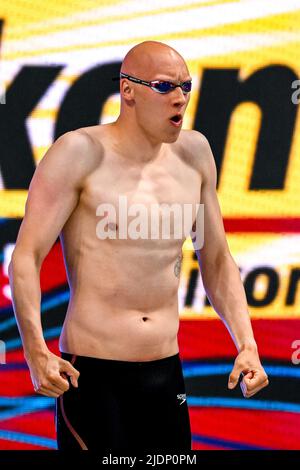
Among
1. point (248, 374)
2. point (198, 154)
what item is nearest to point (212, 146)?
point (198, 154)

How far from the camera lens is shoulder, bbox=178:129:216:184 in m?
3.09

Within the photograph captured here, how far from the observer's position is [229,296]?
10.0ft

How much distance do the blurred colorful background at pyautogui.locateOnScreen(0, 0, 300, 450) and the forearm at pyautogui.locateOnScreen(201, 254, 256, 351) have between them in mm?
991

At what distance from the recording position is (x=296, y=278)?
4137 millimetres

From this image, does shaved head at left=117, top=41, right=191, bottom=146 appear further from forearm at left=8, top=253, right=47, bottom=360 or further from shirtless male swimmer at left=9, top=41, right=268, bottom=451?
forearm at left=8, top=253, right=47, bottom=360

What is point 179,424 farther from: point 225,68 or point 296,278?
point 225,68

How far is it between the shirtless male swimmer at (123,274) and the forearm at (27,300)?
1.0 inches

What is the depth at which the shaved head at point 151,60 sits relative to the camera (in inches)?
114

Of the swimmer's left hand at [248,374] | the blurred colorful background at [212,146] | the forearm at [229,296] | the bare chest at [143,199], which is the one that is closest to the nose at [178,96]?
the bare chest at [143,199]

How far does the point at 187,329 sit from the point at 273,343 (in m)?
0.35

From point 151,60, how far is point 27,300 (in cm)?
77

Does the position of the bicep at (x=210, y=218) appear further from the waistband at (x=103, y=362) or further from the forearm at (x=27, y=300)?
the forearm at (x=27, y=300)

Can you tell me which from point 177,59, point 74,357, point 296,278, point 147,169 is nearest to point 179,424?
point 74,357

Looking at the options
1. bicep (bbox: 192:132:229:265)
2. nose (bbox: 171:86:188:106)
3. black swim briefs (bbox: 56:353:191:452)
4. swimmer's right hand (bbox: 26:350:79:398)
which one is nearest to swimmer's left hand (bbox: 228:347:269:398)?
black swim briefs (bbox: 56:353:191:452)
